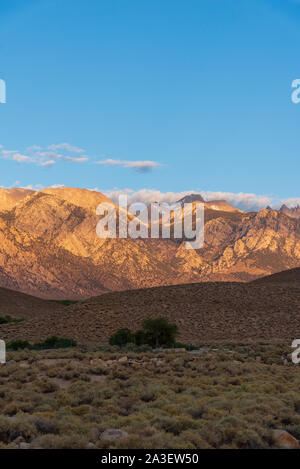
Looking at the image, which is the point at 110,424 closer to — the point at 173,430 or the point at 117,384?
the point at 173,430

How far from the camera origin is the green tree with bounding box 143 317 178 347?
1639 inches

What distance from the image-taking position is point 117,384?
61.8 feet

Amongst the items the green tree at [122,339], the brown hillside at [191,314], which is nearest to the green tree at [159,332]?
the green tree at [122,339]

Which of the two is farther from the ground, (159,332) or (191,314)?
(159,332)

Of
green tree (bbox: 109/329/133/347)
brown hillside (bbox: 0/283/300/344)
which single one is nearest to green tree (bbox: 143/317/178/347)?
green tree (bbox: 109/329/133/347)

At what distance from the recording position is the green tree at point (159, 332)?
137 ft

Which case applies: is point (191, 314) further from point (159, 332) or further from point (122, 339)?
point (122, 339)

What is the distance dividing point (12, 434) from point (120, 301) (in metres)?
52.4

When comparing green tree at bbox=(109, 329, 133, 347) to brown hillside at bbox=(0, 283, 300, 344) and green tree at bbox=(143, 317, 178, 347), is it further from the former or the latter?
brown hillside at bbox=(0, 283, 300, 344)

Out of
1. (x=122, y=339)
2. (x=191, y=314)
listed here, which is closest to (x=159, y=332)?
(x=122, y=339)

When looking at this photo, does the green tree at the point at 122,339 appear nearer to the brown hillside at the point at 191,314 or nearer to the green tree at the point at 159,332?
the green tree at the point at 159,332

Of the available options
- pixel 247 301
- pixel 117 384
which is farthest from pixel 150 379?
pixel 247 301

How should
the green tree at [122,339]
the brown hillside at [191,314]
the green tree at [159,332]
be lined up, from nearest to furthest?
the green tree at [122,339] → the green tree at [159,332] → the brown hillside at [191,314]

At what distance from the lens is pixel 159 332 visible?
42344mm
